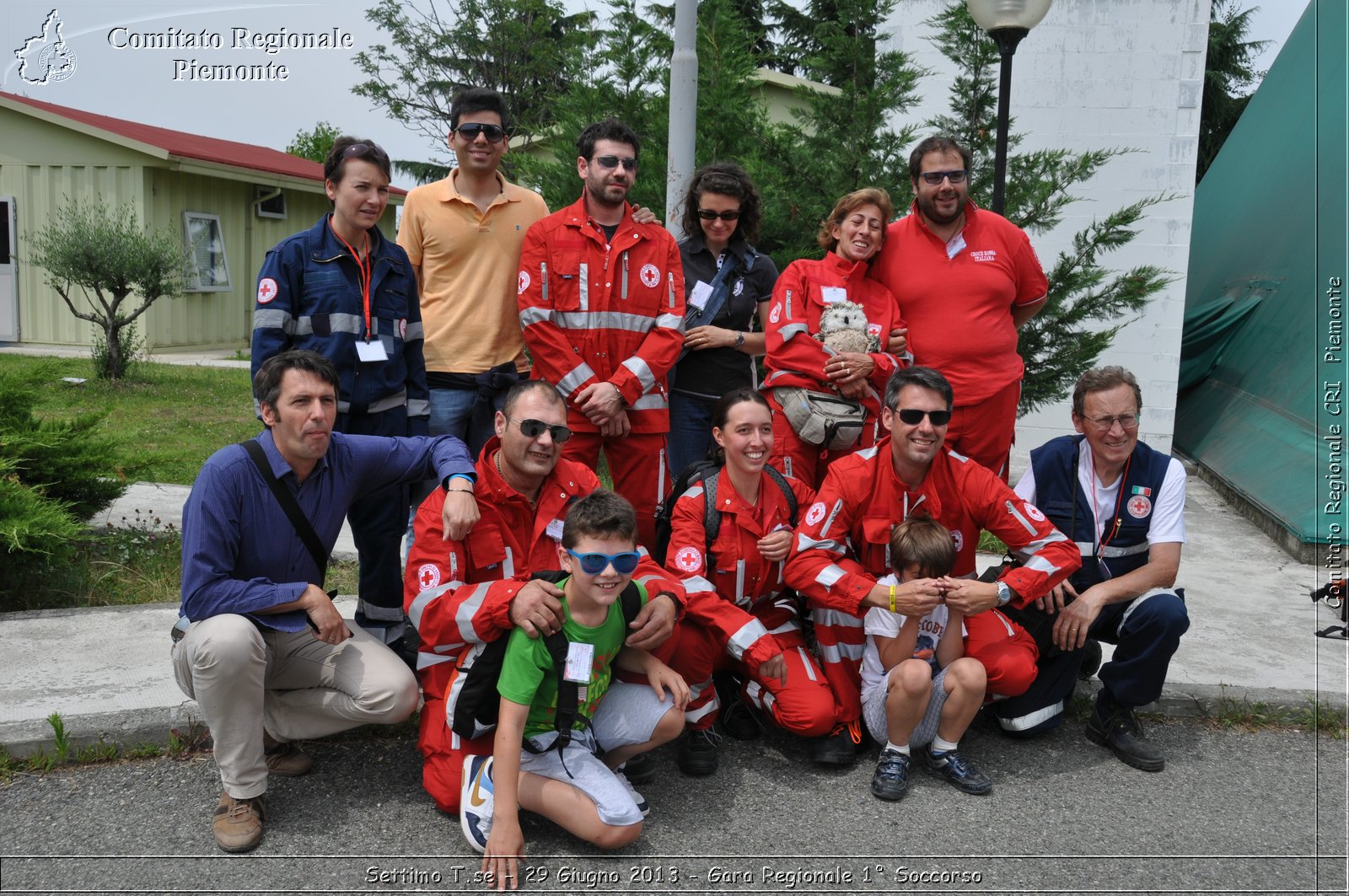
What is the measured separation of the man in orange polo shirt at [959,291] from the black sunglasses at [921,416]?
28.4 inches

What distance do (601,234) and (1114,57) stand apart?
25.1ft

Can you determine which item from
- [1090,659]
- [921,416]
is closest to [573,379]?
[921,416]

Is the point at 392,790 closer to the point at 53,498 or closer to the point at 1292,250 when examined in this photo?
the point at 53,498

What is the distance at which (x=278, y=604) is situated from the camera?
3398 millimetres

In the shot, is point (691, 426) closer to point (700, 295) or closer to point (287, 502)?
point (700, 295)

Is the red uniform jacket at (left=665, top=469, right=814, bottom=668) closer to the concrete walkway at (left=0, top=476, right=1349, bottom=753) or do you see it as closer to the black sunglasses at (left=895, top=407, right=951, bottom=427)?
the black sunglasses at (left=895, top=407, right=951, bottom=427)

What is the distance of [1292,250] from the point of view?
10172mm

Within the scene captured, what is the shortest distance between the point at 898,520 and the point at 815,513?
0.34 m

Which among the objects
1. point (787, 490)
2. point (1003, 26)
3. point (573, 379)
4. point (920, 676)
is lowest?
point (920, 676)

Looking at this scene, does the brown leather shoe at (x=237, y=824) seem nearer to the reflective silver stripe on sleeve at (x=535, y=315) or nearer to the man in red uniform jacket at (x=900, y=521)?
the man in red uniform jacket at (x=900, y=521)

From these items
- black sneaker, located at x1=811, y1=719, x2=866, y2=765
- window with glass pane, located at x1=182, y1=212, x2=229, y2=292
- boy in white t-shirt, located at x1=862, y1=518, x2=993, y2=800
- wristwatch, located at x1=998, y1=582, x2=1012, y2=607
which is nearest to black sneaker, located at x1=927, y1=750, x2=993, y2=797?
boy in white t-shirt, located at x1=862, y1=518, x2=993, y2=800

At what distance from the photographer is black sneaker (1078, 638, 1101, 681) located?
14.8ft

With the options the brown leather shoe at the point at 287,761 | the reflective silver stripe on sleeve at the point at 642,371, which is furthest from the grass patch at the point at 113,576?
the reflective silver stripe on sleeve at the point at 642,371

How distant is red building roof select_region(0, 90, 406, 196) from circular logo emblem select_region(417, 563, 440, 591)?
47.1 ft
